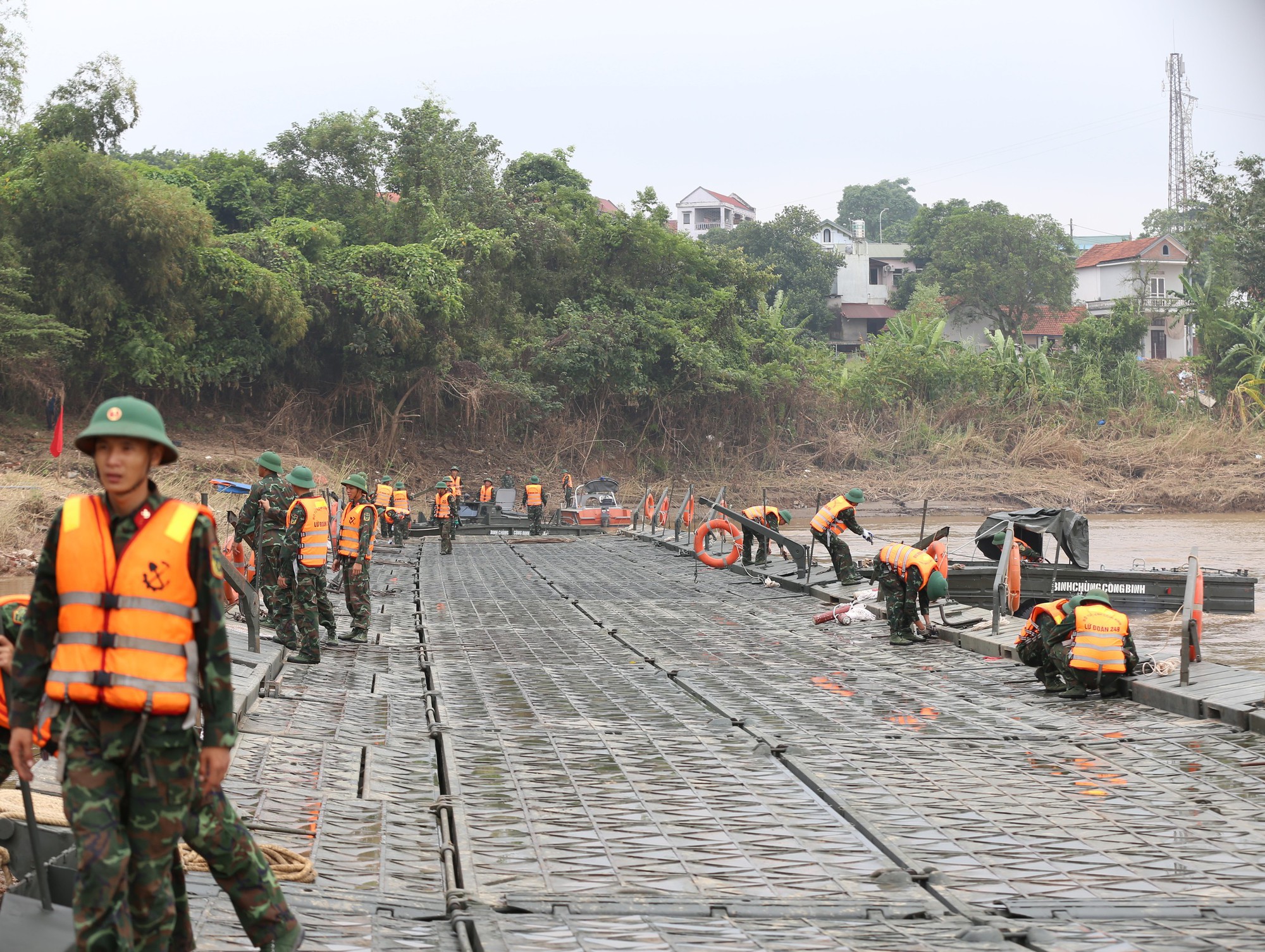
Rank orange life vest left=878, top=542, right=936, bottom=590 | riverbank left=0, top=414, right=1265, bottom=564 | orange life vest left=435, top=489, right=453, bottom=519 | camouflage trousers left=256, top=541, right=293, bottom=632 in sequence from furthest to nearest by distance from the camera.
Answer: riverbank left=0, top=414, right=1265, bottom=564
orange life vest left=435, top=489, right=453, bottom=519
orange life vest left=878, top=542, right=936, bottom=590
camouflage trousers left=256, top=541, right=293, bottom=632

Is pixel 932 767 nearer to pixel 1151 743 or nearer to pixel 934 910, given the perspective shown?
pixel 1151 743

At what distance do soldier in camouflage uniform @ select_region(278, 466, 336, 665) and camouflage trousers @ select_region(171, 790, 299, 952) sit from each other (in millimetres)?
7465

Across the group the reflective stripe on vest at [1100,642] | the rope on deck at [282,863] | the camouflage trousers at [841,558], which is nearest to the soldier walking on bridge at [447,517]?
the camouflage trousers at [841,558]

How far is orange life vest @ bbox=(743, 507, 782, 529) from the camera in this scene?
72.8ft

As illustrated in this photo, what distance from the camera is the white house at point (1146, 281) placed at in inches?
2382

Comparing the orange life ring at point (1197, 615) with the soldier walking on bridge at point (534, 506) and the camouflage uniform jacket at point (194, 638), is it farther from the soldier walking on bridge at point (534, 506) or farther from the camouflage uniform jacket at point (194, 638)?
the soldier walking on bridge at point (534, 506)

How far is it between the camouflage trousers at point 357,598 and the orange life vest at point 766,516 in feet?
32.5

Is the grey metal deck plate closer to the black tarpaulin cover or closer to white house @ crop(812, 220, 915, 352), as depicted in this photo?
the black tarpaulin cover

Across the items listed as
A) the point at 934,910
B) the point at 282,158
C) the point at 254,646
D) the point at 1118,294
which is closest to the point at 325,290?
the point at 282,158

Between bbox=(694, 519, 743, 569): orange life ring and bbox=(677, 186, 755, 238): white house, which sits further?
bbox=(677, 186, 755, 238): white house

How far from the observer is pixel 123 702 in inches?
140

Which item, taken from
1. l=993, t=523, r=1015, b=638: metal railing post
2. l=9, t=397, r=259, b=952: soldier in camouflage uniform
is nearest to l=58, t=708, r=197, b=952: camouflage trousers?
l=9, t=397, r=259, b=952: soldier in camouflage uniform

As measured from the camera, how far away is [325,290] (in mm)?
37625

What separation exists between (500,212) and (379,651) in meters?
33.1
